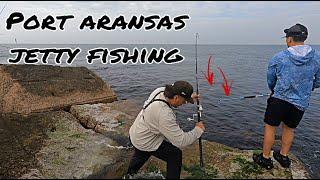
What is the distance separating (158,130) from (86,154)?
199 cm

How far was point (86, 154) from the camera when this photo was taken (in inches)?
223

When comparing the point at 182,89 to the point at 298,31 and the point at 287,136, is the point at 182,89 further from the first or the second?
the point at 287,136

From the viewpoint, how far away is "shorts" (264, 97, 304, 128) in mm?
4844

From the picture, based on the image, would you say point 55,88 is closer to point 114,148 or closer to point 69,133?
point 69,133

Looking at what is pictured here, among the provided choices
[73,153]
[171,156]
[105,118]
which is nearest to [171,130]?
[171,156]

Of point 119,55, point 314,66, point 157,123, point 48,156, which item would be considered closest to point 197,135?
point 157,123

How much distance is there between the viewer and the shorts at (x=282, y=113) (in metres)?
4.84

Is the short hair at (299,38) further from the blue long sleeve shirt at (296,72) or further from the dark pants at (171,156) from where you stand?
the dark pants at (171,156)

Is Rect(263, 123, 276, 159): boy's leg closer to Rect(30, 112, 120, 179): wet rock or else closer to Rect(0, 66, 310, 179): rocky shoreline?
Rect(0, 66, 310, 179): rocky shoreline

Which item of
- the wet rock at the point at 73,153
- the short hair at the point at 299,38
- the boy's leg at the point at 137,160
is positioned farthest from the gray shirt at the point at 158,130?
the short hair at the point at 299,38

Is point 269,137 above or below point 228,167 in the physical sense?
above

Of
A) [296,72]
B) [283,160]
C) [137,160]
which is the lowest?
[283,160]

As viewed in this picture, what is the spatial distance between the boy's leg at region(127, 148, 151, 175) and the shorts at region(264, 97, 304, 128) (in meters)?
2.03

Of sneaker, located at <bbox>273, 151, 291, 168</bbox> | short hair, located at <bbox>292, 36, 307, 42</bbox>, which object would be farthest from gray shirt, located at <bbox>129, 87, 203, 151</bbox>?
short hair, located at <bbox>292, 36, 307, 42</bbox>
